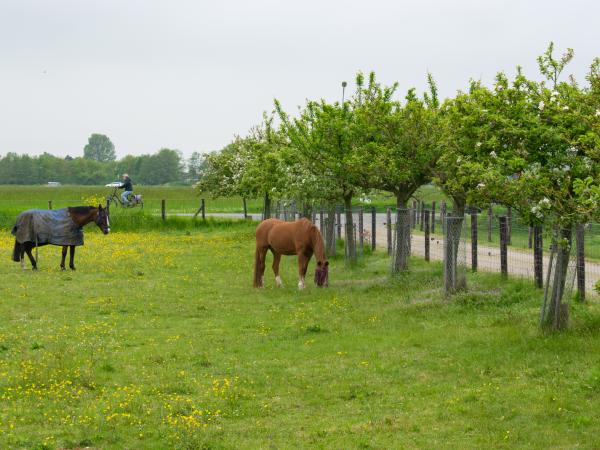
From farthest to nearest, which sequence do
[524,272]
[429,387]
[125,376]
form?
1. [524,272]
2. [125,376]
3. [429,387]

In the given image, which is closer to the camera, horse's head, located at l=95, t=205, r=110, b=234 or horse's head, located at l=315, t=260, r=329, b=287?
horse's head, located at l=315, t=260, r=329, b=287

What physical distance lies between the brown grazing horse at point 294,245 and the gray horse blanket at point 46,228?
7149mm

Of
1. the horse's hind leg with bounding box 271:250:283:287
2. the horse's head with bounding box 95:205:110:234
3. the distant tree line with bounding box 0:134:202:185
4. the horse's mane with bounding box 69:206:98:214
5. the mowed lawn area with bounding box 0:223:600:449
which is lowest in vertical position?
the mowed lawn area with bounding box 0:223:600:449

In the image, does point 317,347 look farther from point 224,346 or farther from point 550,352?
point 550,352

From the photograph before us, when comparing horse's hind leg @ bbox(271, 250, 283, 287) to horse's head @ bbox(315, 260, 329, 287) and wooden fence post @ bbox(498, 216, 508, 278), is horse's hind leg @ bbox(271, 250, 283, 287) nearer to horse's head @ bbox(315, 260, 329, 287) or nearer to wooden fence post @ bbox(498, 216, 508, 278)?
horse's head @ bbox(315, 260, 329, 287)

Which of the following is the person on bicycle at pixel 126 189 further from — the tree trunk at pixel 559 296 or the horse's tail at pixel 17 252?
the tree trunk at pixel 559 296

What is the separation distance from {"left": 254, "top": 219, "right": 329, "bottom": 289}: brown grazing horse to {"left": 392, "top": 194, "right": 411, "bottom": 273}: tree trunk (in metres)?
2.06

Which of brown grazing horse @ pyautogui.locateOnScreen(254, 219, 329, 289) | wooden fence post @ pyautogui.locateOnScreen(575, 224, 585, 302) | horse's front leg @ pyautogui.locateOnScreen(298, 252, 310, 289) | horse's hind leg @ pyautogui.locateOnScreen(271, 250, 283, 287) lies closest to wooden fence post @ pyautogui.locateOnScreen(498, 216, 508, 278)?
wooden fence post @ pyautogui.locateOnScreen(575, 224, 585, 302)

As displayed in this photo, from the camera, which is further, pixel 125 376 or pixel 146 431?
pixel 125 376

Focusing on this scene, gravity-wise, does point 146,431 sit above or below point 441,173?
below

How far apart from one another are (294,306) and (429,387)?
7.77m

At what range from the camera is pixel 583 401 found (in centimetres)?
963

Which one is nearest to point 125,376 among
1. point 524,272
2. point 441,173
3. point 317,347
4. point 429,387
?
point 317,347

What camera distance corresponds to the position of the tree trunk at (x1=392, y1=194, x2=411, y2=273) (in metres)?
21.1
